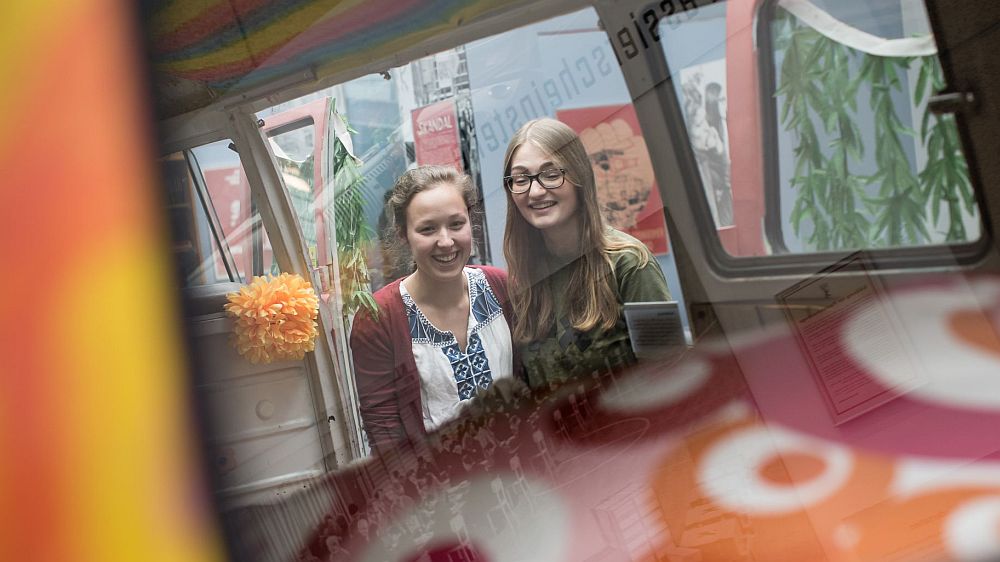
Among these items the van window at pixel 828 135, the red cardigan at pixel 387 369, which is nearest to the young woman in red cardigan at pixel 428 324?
the red cardigan at pixel 387 369

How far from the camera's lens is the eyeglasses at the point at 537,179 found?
1.17m

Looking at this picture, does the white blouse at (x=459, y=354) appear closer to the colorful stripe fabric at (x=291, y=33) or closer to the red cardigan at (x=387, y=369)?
the red cardigan at (x=387, y=369)

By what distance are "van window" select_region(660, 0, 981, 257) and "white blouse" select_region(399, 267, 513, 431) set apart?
Result: 1.29ft

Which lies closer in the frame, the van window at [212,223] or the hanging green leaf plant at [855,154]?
the van window at [212,223]

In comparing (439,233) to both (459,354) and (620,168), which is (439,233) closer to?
(459,354)

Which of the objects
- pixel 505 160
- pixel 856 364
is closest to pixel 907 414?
pixel 856 364

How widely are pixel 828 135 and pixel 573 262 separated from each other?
21.8 inches

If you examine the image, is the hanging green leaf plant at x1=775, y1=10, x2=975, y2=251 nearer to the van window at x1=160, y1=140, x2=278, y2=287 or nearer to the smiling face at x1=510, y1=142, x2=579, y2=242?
the smiling face at x1=510, y1=142, x2=579, y2=242

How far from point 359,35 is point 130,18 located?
30 centimetres

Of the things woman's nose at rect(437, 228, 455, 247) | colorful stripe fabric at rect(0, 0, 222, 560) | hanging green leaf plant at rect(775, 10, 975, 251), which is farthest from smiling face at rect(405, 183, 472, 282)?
hanging green leaf plant at rect(775, 10, 975, 251)

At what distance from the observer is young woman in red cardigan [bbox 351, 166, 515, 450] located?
3.82ft

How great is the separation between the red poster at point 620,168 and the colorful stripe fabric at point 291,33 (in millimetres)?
198

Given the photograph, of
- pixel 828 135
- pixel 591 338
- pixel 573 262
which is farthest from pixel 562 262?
pixel 828 135

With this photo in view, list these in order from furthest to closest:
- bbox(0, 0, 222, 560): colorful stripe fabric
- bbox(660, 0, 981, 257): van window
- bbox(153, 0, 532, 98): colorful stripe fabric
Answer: bbox(660, 0, 981, 257): van window < bbox(153, 0, 532, 98): colorful stripe fabric < bbox(0, 0, 222, 560): colorful stripe fabric
